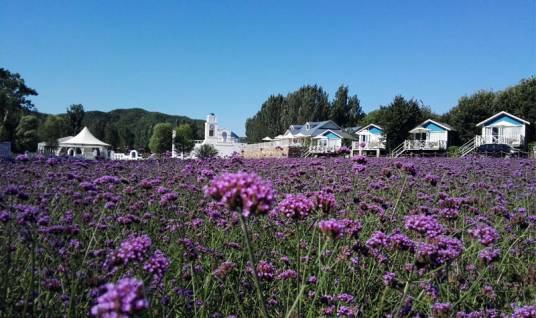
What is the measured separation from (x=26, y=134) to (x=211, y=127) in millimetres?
27801

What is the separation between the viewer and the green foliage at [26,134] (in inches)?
1734

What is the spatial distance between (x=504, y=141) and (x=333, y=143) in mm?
21272

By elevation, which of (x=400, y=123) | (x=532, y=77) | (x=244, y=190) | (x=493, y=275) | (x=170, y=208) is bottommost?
(x=493, y=275)

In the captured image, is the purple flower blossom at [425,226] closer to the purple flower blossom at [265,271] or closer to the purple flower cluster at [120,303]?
the purple flower blossom at [265,271]

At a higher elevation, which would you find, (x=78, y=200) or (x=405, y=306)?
(x=78, y=200)

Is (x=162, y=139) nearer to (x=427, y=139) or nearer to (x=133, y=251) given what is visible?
(x=427, y=139)

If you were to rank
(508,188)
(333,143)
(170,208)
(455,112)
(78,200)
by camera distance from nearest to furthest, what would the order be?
(78,200)
(170,208)
(508,188)
(455,112)
(333,143)

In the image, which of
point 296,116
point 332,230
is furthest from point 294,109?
point 332,230

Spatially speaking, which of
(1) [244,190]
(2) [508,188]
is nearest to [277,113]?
(2) [508,188]

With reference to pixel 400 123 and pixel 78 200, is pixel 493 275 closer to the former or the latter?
pixel 78 200

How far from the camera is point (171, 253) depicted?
342 centimetres

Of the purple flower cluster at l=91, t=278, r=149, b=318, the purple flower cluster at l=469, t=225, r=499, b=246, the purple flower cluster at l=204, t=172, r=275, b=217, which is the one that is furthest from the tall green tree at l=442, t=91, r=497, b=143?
the purple flower cluster at l=91, t=278, r=149, b=318

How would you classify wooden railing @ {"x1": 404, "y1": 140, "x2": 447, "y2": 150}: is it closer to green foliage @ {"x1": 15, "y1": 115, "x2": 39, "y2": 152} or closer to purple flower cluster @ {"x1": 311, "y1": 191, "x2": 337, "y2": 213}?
green foliage @ {"x1": 15, "y1": 115, "x2": 39, "y2": 152}

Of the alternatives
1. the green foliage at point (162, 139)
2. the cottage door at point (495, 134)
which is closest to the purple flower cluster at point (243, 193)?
the cottage door at point (495, 134)
